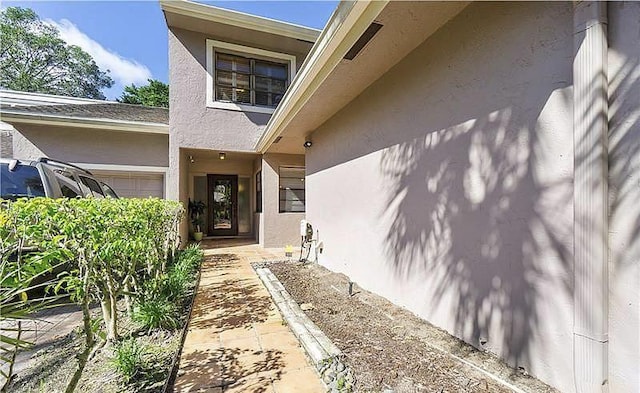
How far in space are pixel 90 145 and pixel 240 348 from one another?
880 centimetres

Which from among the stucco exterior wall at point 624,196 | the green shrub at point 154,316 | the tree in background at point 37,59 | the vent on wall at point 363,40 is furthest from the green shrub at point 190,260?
the tree in background at point 37,59

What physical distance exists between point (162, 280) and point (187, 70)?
700 centimetres

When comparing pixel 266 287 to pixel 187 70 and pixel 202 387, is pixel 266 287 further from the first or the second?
pixel 187 70

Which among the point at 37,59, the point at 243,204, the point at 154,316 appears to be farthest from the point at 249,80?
the point at 37,59

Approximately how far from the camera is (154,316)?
3268mm

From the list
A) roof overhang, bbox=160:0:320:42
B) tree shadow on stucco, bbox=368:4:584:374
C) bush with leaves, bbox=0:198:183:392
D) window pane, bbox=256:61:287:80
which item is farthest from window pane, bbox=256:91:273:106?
tree shadow on stucco, bbox=368:4:584:374

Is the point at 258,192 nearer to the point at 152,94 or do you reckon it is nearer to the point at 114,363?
the point at 114,363

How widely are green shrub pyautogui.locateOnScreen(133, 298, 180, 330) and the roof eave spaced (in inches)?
143

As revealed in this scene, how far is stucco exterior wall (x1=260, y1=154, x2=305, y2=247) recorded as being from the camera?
921 centimetres

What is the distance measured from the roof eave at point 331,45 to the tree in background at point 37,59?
29.6m

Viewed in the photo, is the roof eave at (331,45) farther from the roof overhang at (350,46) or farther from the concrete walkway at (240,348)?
the concrete walkway at (240,348)

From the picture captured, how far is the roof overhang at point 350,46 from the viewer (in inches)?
108

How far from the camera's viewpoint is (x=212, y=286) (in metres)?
5.11

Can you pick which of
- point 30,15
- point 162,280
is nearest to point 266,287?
point 162,280
